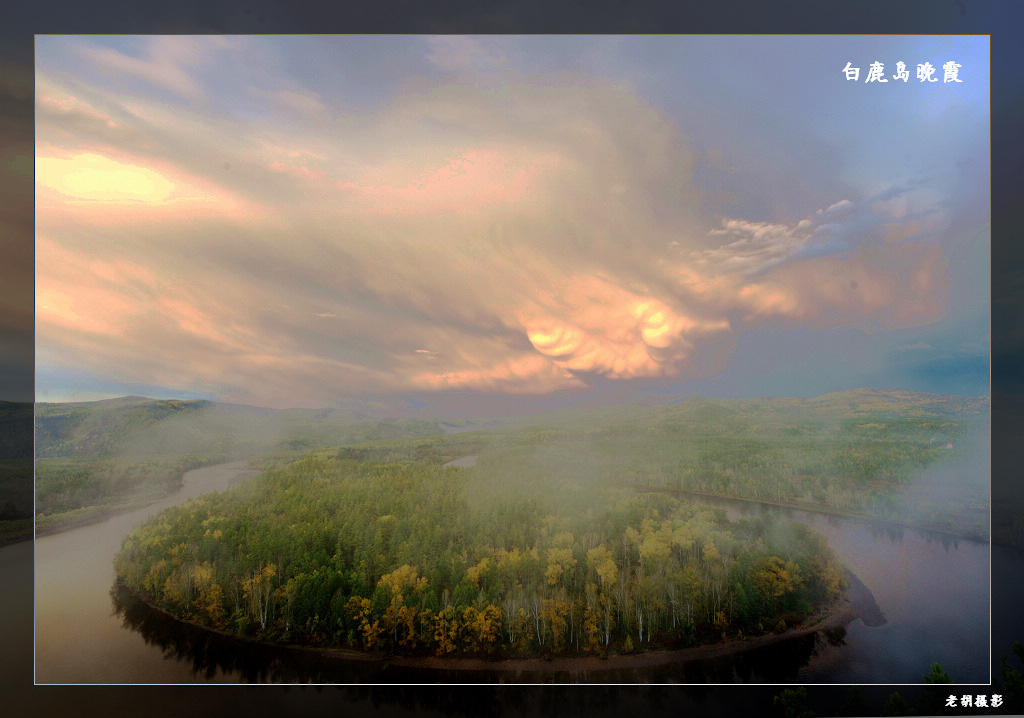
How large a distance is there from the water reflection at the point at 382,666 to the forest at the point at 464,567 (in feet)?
0.40

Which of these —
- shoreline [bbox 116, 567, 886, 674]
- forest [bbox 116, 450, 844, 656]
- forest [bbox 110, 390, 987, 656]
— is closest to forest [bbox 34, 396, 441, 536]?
forest [bbox 110, 390, 987, 656]

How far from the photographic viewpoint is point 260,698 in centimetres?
300

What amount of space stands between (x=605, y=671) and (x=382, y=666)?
1458mm

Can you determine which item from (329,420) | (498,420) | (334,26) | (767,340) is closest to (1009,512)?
(767,340)

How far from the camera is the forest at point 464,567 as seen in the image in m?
2.99

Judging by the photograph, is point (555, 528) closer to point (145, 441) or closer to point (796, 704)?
point (796, 704)

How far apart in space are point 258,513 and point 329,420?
0.77 m

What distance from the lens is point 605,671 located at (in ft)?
9.68

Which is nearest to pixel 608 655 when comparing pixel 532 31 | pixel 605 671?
pixel 605 671

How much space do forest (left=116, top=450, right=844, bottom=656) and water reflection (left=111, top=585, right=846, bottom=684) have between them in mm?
121

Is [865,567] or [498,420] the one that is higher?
[498,420]

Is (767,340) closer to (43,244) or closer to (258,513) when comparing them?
(258,513)

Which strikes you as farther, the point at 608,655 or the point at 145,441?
the point at 145,441

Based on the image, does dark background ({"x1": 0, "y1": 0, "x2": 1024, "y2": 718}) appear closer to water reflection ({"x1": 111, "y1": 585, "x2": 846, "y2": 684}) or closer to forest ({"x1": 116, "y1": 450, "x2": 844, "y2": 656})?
water reflection ({"x1": 111, "y1": 585, "x2": 846, "y2": 684})
